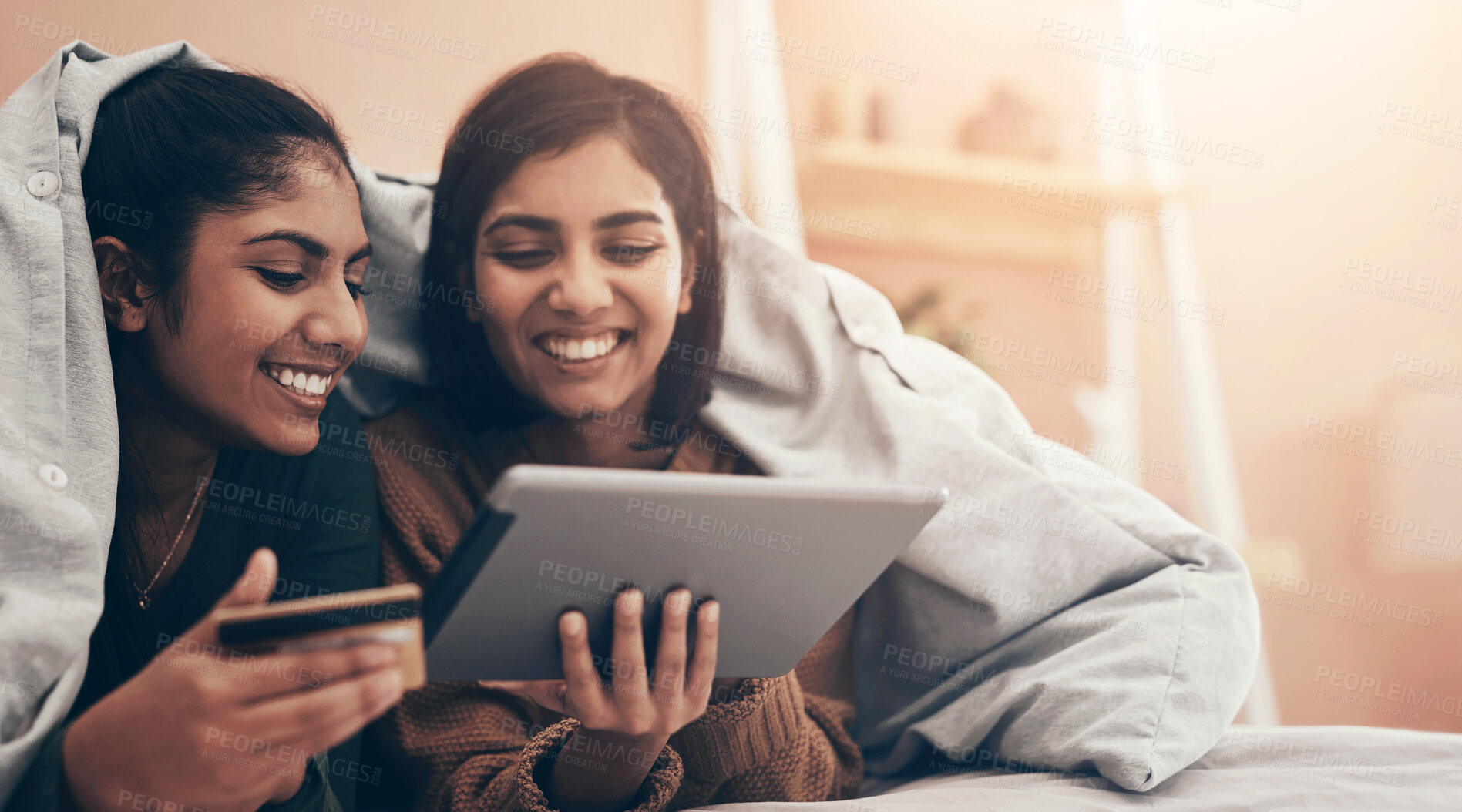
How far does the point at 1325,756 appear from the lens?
864 mm

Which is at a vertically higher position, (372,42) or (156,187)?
(372,42)

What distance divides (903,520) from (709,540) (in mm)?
147

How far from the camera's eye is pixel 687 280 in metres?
1.06

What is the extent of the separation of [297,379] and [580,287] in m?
0.27

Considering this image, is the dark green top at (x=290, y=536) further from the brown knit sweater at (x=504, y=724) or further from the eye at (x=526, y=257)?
the eye at (x=526, y=257)

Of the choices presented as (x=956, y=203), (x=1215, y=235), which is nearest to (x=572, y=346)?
(x=956, y=203)

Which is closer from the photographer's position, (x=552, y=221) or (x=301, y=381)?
(x=301, y=381)

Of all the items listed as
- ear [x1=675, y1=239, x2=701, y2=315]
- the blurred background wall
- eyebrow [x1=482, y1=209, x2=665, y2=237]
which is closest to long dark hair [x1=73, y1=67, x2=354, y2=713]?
eyebrow [x1=482, y1=209, x2=665, y2=237]

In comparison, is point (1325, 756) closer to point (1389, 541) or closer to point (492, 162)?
point (492, 162)

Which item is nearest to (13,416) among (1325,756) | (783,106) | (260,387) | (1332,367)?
(260,387)

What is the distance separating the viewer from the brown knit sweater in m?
0.80

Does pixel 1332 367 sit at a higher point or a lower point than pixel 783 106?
lower

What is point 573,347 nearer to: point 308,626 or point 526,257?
point 526,257

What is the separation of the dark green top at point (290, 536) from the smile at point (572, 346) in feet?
0.72
